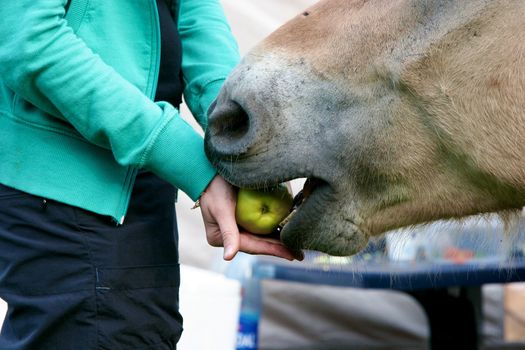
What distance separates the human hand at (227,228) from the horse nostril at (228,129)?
0.20ft

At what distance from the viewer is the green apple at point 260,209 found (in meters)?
1.33

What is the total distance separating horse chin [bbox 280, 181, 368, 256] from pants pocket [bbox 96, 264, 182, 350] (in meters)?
0.25

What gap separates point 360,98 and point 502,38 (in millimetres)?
241

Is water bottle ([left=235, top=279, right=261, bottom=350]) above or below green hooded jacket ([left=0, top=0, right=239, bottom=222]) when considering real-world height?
below

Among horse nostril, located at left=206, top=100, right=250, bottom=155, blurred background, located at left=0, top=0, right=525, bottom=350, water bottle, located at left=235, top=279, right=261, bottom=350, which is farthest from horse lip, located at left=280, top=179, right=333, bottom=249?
blurred background, located at left=0, top=0, right=525, bottom=350

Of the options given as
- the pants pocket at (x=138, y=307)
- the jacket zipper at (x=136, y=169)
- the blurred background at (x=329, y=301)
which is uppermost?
the jacket zipper at (x=136, y=169)

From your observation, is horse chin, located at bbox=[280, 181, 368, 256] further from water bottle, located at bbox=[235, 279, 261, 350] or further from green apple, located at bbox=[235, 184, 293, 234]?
water bottle, located at bbox=[235, 279, 261, 350]

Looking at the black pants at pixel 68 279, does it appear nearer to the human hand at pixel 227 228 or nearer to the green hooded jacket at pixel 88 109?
the green hooded jacket at pixel 88 109

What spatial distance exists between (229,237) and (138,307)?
0.76 ft

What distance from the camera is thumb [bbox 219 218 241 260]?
1275 millimetres

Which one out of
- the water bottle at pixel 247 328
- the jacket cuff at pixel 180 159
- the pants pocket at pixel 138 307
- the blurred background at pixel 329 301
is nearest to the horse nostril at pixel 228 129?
the jacket cuff at pixel 180 159

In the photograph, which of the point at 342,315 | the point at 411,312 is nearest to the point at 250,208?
the point at 342,315

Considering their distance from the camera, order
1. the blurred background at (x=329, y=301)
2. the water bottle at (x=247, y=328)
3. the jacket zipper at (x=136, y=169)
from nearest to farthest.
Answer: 1. the jacket zipper at (x=136, y=169)
2. the water bottle at (x=247, y=328)
3. the blurred background at (x=329, y=301)

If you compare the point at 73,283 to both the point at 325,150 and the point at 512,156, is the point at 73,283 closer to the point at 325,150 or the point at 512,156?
the point at 325,150
